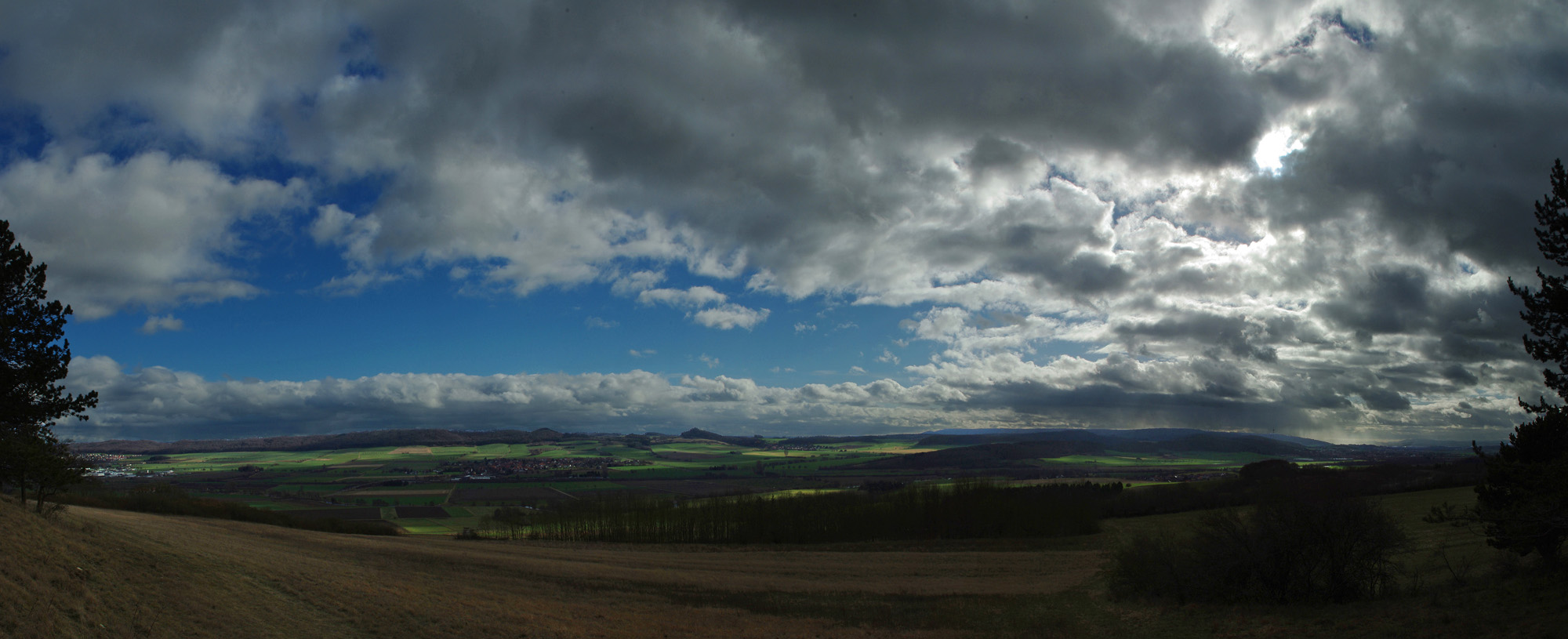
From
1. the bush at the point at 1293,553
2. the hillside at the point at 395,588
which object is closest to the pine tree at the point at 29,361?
the hillside at the point at 395,588

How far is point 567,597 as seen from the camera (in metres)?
37.2

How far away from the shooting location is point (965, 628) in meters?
32.7

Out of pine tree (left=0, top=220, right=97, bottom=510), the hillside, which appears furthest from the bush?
pine tree (left=0, top=220, right=97, bottom=510)

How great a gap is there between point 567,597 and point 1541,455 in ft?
146

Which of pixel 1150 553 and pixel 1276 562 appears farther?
pixel 1150 553

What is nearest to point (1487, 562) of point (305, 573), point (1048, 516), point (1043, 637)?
point (1043, 637)

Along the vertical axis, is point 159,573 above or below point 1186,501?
above

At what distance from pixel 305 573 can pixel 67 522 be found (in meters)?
8.79

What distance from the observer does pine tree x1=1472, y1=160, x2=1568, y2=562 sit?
18.2m

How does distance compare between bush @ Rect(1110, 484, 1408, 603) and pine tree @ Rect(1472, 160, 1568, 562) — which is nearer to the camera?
pine tree @ Rect(1472, 160, 1568, 562)

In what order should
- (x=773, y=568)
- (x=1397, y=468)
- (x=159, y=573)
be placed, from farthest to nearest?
1. (x=1397, y=468)
2. (x=773, y=568)
3. (x=159, y=573)

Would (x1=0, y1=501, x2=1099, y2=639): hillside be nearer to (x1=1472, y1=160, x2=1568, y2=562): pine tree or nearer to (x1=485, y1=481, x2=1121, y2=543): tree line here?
(x1=1472, y1=160, x2=1568, y2=562): pine tree

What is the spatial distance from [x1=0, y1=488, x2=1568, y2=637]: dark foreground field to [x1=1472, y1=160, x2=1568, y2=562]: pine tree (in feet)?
6.64

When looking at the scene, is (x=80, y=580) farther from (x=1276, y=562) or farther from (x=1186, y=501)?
(x=1186, y=501)
